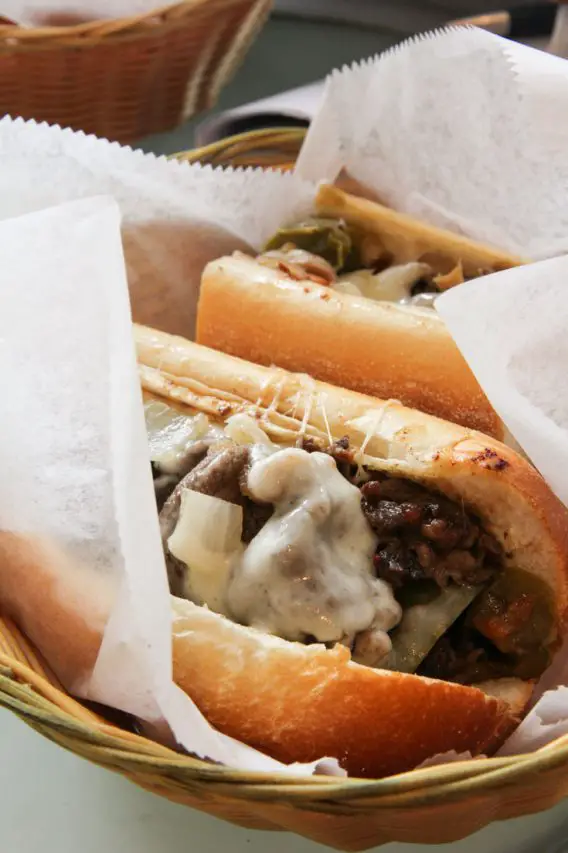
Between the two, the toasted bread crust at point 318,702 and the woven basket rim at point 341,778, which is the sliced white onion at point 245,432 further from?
the woven basket rim at point 341,778

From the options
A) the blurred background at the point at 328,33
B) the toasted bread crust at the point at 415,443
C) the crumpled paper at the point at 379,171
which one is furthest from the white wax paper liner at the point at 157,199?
A: the blurred background at the point at 328,33

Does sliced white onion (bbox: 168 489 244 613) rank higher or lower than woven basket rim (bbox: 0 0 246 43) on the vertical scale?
lower

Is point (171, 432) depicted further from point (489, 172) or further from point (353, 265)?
point (489, 172)

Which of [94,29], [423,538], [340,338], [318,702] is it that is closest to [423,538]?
[423,538]

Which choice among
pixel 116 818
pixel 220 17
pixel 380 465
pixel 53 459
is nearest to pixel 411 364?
pixel 380 465

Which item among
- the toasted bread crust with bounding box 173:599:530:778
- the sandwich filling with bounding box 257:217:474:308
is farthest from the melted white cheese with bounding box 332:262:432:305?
the toasted bread crust with bounding box 173:599:530:778

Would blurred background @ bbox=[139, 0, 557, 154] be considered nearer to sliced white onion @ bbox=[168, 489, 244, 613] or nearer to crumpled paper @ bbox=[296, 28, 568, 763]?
crumpled paper @ bbox=[296, 28, 568, 763]

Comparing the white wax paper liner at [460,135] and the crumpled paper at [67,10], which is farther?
the crumpled paper at [67,10]
